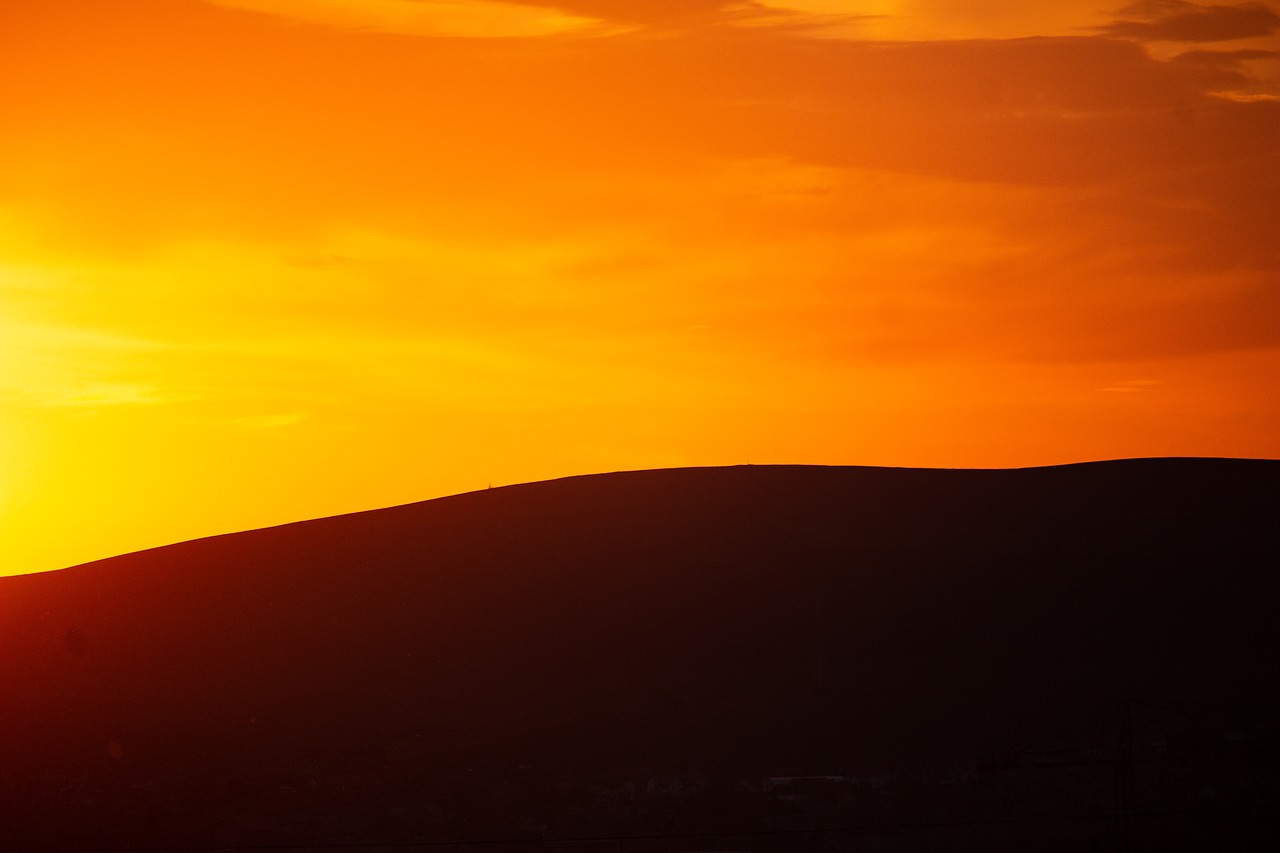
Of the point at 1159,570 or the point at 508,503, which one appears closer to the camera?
the point at 1159,570

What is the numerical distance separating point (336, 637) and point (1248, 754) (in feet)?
106

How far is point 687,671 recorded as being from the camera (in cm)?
4903

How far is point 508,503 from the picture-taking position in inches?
2712

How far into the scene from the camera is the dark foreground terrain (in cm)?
3872

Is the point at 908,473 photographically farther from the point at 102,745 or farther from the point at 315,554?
the point at 102,745

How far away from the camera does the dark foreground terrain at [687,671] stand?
127 feet

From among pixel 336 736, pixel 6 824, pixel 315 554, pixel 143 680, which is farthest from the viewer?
pixel 315 554

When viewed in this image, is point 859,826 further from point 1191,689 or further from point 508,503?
point 508,503

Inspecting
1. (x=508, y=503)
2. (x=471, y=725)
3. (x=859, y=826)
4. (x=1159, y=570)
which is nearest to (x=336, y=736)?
(x=471, y=725)

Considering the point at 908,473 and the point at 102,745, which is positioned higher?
the point at 908,473

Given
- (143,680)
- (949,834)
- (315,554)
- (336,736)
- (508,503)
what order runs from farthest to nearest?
1. (508,503)
2. (315,554)
3. (143,680)
4. (336,736)
5. (949,834)

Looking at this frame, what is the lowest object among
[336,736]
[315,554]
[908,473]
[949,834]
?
[949,834]

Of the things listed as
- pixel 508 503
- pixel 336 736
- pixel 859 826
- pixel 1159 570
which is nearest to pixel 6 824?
pixel 336 736

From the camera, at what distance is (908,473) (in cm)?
6775
